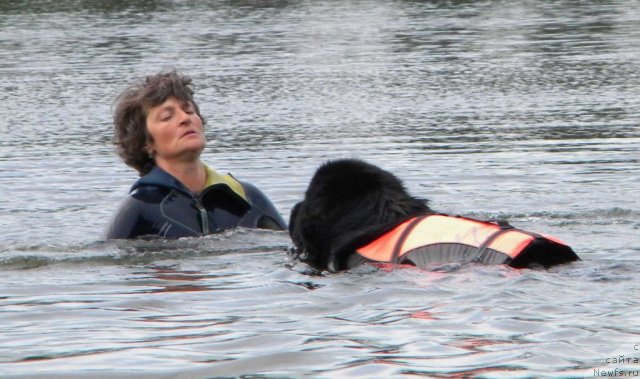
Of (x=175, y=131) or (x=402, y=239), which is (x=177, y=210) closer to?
(x=175, y=131)

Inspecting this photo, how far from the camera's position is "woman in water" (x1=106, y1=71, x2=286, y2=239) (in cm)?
764

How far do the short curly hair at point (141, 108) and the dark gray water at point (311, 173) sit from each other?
0.63 m

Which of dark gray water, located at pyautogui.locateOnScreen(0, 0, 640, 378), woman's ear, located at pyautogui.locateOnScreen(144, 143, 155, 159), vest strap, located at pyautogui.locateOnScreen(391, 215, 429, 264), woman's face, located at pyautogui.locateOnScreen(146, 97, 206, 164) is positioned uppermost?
woman's face, located at pyautogui.locateOnScreen(146, 97, 206, 164)

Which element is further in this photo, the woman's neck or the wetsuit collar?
the woman's neck

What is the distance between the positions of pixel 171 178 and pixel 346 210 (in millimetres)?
1498

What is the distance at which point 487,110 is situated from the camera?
13.9 meters

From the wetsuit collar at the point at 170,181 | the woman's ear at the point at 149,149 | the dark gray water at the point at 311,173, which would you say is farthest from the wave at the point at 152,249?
the woman's ear at the point at 149,149

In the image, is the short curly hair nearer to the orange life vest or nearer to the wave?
the wave

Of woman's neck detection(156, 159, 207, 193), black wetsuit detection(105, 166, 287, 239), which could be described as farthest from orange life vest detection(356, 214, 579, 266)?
woman's neck detection(156, 159, 207, 193)

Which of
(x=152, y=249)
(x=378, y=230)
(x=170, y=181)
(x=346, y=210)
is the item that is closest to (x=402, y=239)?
(x=378, y=230)

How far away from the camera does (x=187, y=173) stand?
7848 millimetres

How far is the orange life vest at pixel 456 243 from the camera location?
6.03 metres

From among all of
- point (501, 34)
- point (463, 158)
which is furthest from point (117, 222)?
point (501, 34)

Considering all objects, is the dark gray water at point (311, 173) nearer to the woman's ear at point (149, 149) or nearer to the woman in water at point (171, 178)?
the woman in water at point (171, 178)
